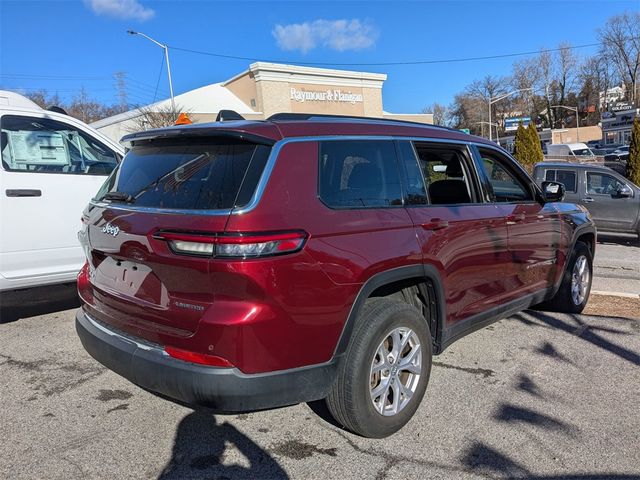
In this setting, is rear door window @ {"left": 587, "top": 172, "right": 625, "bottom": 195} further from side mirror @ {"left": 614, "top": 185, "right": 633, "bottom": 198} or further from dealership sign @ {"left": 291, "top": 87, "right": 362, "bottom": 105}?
dealership sign @ {"left": 291, "top": 87, "right": 362, "bottom": 105}

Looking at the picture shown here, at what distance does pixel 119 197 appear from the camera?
3.02m

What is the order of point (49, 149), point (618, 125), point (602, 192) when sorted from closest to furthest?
point (49, 149)
point (602, 192)
point (618, 125)

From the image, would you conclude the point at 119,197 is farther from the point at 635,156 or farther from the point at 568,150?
the point at 568,150

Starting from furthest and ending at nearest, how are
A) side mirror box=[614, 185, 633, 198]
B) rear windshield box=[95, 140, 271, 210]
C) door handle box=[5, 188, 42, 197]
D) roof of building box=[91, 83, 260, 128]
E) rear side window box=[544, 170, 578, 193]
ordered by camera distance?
roof of building box=[91, 83, 260, 128], rear side window box=[544, 170, 578, 193], side mirror box=[614, 185, 633, 198], door handle box=[5, 188, 42, 197], rear windshield box=[95, 140, 271, 210]

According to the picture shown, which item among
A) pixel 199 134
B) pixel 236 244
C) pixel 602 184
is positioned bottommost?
pixel 602 184

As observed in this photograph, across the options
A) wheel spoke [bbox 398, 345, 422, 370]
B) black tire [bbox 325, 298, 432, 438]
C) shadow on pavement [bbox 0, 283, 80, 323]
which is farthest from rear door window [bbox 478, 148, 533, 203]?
shadow on pavement [bbox 0, 283, 80, 323]

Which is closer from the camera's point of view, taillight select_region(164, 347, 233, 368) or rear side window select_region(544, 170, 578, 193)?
taillight select_region(164, 347, 233, 368)

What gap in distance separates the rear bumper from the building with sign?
3085cm

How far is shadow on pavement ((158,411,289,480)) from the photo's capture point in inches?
107

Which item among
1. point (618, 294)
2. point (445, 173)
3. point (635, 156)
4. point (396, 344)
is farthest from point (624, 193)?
point (396, 344)

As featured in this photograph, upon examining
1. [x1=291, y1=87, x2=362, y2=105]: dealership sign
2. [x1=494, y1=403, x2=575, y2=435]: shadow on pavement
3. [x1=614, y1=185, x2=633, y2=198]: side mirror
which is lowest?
[x1=494, y1=403, x2=575, y2=435]: shadow on pavement

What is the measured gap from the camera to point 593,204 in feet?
37.7

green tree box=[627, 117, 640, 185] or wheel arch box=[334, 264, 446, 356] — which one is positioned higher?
green tree box=[627, 117, 640, 185]

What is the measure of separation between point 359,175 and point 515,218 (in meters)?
1.82
